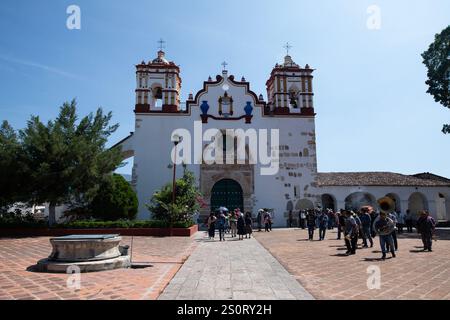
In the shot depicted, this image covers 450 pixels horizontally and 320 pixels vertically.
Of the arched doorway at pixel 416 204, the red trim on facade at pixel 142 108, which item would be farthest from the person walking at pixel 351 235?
the arched doorway at pixel 416 204

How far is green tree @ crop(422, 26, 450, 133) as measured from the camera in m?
22.4

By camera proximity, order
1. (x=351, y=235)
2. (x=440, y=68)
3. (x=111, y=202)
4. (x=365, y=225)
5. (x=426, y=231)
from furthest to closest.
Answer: (x=440, y=68) < (x=111, y=202) < (x=365, y=225) < (x=426, y=231) < (x=351, y=235)

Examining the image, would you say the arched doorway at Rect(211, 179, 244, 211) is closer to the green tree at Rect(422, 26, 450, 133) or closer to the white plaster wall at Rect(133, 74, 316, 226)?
the white plaster wall at Rect(133, 74, 316, 226)

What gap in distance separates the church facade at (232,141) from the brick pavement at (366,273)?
1355 centimetres

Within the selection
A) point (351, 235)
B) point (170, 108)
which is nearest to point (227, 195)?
point (170, 108)

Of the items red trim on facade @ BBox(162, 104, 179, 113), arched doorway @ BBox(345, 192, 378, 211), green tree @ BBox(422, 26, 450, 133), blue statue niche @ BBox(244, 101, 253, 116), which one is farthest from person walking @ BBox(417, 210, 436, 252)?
red trim on facade @ BBox(162, 104, 179, 113)

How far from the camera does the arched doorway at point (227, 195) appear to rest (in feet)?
80.8

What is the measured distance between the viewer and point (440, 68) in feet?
73.6

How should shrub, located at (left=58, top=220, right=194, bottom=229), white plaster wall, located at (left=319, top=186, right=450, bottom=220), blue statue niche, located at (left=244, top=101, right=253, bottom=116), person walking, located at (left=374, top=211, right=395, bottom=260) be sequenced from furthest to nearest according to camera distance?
white plaster wall, located at (left=319, top=186, right=450, bottom=220), blue statue niche, located at (left=244, top=101, right=253, bottom=116), shrub, located at (left=58, top=220, right=194, bottom=229), person walking, located at (left=374, top=211, right=395, bottom=260)

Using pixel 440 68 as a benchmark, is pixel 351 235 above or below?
below

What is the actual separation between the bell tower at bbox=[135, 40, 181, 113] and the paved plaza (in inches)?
672

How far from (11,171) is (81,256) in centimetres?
1257

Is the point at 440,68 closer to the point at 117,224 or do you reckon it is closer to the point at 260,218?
the point at 260,218
